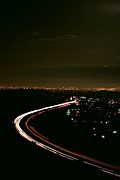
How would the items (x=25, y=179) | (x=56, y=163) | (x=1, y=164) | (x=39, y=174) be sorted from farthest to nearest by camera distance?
1. (x=56, y=163)
2. (x=1, y=164)
3. (x=39, y=174)
4. (x=25, y=179)

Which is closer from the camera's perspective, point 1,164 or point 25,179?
point 25,179

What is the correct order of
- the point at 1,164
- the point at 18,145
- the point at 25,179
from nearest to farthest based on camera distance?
the point at 25,179, the point at 1,164, the point at 18,145

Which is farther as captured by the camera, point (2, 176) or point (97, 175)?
point (97, 175)

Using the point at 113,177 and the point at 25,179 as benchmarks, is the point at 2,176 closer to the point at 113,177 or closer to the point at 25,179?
the point at 25,179

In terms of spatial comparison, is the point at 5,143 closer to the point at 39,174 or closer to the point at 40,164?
the point at 40,164

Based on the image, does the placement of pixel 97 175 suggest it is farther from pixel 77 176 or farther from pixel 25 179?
pixel 25 179

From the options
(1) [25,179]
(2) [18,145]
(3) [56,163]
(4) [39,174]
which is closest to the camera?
(1) [25,179]

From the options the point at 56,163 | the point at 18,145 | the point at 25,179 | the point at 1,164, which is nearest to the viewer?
the point at 25,179

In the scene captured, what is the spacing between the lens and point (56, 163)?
2244cm

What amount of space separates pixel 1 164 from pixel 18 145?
30.9 feet

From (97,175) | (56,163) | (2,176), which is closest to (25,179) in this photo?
(2,176)

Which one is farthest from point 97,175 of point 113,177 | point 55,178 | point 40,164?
point 40,164

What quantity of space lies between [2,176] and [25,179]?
106 centimetres

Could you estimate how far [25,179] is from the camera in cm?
Answer: 1673
